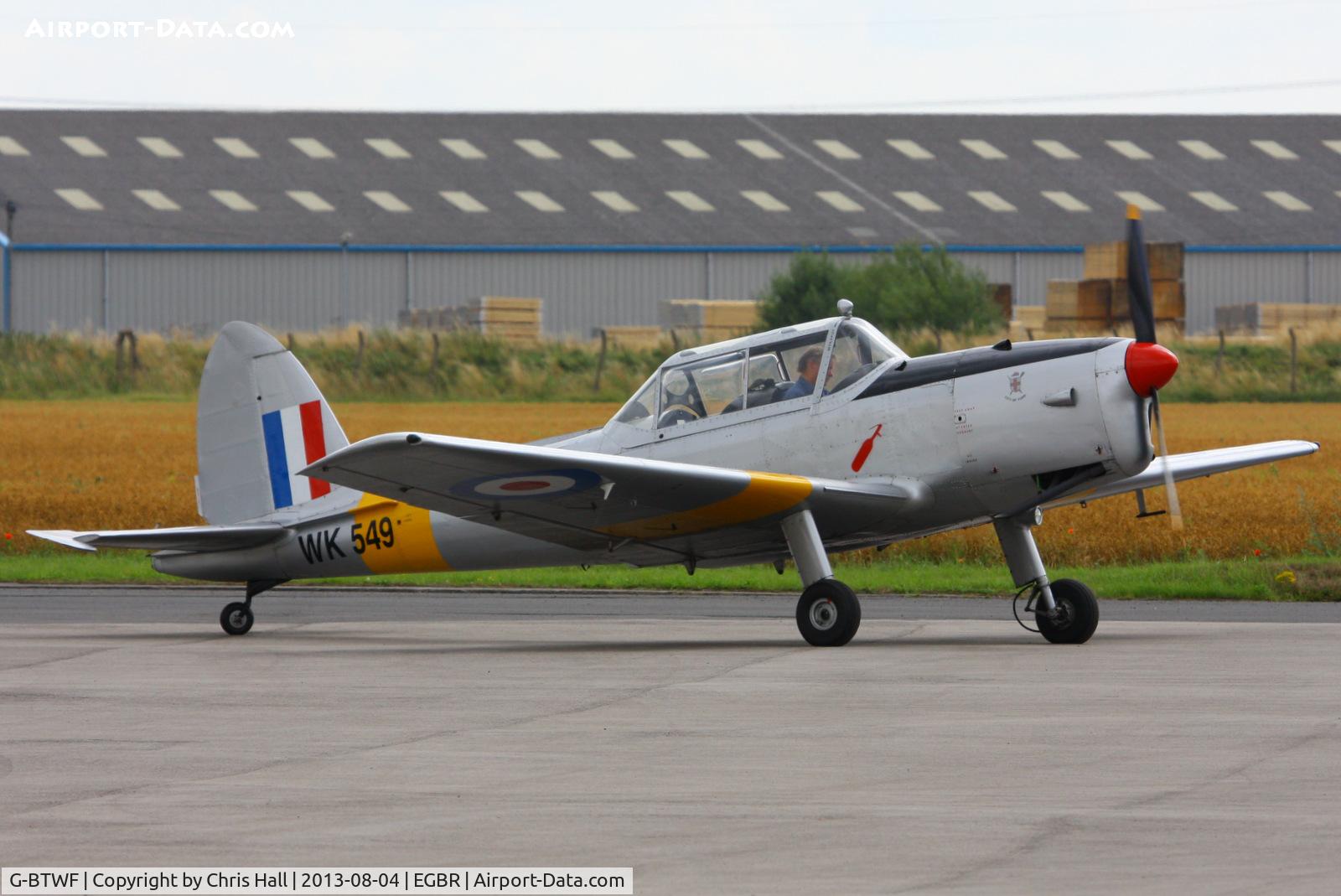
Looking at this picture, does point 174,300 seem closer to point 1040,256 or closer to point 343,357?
point 343,357

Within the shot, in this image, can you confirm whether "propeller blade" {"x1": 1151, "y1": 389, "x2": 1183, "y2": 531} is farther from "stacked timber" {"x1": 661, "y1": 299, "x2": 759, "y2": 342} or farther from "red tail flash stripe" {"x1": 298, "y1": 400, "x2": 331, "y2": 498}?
"stacked timber" {"x1": 661, "y1": 299, "x2": 759, "y2": 342}

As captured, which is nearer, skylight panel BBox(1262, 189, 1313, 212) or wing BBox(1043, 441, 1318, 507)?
wing BBox(1043, 441, 1318, 507)

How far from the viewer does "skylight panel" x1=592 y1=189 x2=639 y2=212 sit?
6300 centimetres

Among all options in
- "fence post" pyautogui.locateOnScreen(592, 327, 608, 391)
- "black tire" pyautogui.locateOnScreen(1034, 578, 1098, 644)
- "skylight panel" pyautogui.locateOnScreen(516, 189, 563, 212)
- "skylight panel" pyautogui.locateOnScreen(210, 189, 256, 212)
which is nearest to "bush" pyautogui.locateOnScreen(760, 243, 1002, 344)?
"fence post" pyautogui.locateOnScreen(592, 327, 608, 391)

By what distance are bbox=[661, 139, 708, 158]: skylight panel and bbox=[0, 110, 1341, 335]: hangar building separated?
3.7 inches

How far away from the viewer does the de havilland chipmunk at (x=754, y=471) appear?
12.4m

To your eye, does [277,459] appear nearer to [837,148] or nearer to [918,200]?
[918,200]

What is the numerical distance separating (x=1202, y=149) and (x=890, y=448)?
2393 inches

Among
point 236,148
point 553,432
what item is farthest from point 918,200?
point 553,432

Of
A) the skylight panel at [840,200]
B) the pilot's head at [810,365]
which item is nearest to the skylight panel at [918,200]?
the skylight panel at [840,200]

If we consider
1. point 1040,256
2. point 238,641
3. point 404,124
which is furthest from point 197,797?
point 404,124

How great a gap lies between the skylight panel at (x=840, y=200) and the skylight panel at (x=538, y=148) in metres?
9.26

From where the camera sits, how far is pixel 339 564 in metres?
14.7

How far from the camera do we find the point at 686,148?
67812 mm
